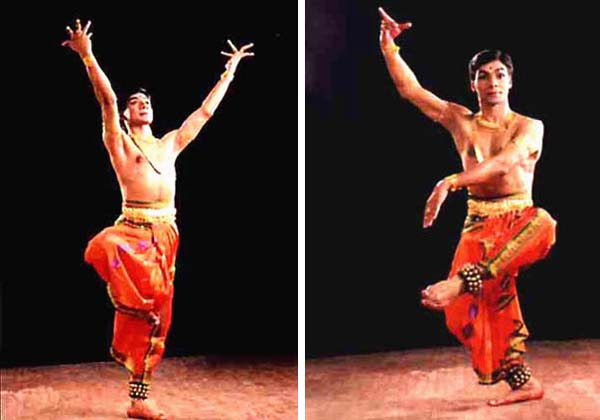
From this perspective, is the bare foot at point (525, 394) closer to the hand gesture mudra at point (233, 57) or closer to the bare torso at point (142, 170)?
the bare torso at point (142, 170)

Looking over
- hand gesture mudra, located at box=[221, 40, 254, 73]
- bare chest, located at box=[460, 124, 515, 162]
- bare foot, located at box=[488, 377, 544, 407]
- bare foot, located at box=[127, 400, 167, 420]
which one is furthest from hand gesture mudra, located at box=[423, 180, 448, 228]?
bare foot, located at box=[127, 400, 167, 420]

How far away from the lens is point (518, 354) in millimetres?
3773

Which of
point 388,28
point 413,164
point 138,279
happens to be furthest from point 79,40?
point 413,164

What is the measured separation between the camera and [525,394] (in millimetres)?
3750

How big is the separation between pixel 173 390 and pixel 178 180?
0.71 m

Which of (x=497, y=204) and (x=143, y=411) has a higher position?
(x=497, y=204)

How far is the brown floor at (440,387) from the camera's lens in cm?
373

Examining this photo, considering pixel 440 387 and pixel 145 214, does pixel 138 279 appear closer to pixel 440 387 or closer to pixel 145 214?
pixel 145 214

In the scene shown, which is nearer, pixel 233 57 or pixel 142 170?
pixel 142 170

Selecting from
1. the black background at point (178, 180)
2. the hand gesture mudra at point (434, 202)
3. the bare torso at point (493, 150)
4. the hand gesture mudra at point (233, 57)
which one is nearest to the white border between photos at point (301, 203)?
the black background at point (178, 180)

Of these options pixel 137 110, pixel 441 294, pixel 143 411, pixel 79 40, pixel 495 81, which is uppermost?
pixel 79 40

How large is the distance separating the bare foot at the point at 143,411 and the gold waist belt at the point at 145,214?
0.60 m

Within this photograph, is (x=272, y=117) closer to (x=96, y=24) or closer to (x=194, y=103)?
(x=194, y=103)

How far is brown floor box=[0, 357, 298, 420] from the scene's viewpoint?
3.78m
